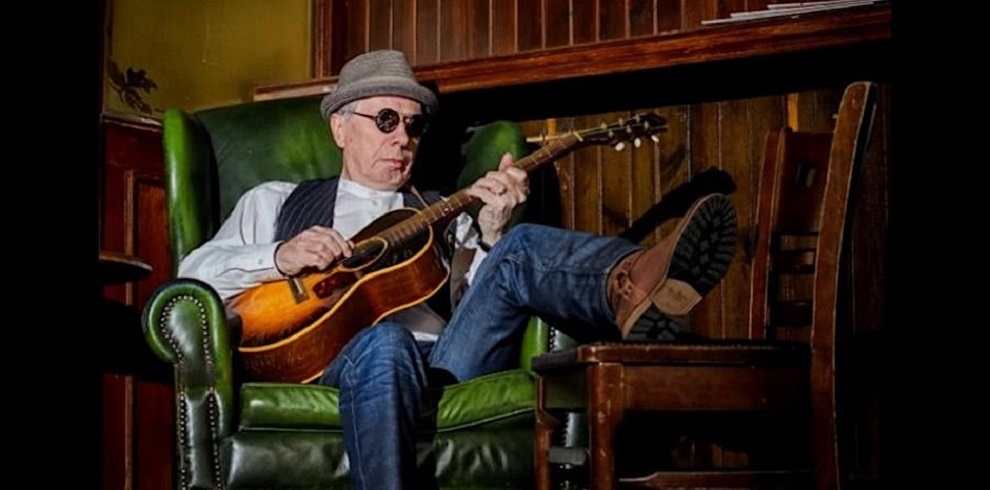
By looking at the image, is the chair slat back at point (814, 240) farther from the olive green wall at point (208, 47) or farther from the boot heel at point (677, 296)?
the olive green wall at point (208, 47)

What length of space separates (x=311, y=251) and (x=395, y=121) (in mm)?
410

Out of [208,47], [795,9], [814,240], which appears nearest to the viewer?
[795,9]

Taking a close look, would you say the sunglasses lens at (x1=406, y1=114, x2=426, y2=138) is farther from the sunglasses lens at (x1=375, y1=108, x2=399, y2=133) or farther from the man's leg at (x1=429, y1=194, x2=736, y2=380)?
the man's leg at (x1=429, y1=194, x2=736, y2=380)

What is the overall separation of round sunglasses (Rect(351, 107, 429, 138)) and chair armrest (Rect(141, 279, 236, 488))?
1.87 feet

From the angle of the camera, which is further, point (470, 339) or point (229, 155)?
point (229, 155)

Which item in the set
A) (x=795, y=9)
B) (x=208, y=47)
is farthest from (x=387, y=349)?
(x=208, y=47)

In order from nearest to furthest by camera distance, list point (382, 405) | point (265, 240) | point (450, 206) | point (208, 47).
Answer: point (382, 405) → point (450, 206) → point (265, 240) → point (208, 47)

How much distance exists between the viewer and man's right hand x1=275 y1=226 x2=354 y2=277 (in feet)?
7.35

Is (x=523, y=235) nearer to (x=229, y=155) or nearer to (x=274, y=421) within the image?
(x=274, y=421)

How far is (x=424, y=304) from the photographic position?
7.98 ft

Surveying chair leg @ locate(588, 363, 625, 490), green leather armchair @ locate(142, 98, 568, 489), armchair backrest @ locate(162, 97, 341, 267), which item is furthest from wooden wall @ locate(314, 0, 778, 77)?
chair leg @ locate(588, 363, 625, 490)

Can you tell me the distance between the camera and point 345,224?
2.53 metres

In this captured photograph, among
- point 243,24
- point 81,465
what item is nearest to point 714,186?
point 243,24

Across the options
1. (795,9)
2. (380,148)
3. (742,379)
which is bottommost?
(742,379)
